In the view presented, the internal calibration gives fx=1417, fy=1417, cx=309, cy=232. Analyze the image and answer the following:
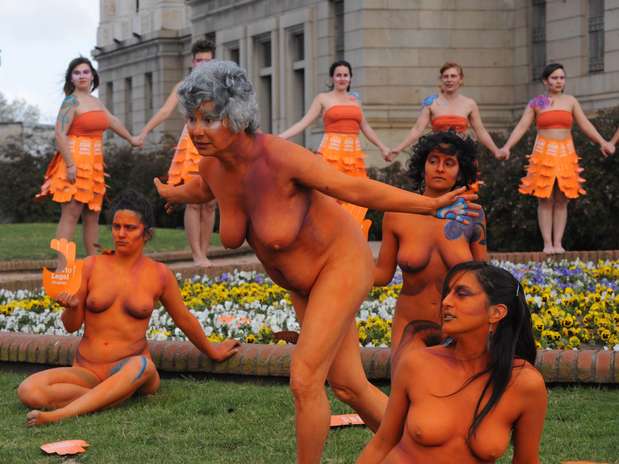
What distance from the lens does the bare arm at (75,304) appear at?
23.7 feet

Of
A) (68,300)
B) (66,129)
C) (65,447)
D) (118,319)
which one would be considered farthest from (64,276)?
(66,129)

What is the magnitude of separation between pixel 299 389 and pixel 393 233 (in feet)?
4.36

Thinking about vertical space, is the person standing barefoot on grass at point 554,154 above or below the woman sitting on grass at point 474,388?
above

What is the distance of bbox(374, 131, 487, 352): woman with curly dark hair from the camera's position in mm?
6246

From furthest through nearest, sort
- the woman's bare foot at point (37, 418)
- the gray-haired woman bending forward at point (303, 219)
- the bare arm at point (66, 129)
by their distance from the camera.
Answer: the bare arm at point (66, 129) → the woman's bare foot at point (37, 418) → the gray-haired woman bending forward at point (303, 219)

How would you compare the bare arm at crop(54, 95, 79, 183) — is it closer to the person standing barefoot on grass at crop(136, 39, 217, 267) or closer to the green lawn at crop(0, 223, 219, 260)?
the person standing barefoot on grass at crop(136, 39, 217, 267)

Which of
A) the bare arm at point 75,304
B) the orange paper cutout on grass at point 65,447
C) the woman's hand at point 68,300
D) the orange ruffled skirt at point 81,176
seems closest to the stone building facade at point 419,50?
the orange ruffled skirt at point 81,176

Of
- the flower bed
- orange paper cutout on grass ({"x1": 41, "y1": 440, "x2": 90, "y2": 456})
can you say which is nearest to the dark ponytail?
orange paper cutout on grass ({"x1": 41, "y1": 440, "x2": 90, "y2": 456})

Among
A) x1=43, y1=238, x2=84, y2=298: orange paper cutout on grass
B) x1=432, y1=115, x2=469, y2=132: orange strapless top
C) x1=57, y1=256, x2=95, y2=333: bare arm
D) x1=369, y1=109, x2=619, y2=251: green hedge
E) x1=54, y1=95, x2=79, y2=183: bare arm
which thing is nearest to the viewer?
x1=43, y1=238, x2=84, y2=298: orange paper cutout on grass

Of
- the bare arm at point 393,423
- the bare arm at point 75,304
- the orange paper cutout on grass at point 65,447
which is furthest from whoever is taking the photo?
the bare arm at point 75,304

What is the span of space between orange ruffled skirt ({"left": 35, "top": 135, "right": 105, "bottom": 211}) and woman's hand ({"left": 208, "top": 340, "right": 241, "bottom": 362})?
17.5 feet

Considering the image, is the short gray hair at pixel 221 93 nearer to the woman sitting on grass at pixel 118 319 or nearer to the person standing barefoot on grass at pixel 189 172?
the woman sitting on grass at pixel 118 319

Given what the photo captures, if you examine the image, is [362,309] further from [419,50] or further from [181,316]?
[419,50]

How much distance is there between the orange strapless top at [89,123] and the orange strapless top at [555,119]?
185 inches
